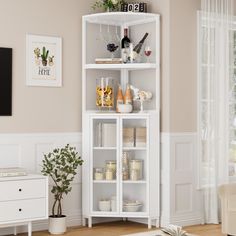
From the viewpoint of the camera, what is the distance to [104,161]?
258 inches

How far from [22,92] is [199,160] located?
2045 mm

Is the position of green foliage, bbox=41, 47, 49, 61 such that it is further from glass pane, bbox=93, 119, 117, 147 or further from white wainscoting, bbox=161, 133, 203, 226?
white wainscoting, bbox=161, 133, 203, 226

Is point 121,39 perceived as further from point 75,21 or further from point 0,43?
point 0,43

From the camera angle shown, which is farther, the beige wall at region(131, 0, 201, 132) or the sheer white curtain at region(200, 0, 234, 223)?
the sheer white curtain at region(200, 0, 234, 223)

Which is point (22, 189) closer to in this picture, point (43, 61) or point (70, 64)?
point (43, 61)

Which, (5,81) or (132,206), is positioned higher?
(5,81)

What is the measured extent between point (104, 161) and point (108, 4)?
5.58 ft

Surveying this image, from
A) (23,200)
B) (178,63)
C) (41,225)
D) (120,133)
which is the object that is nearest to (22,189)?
(23,200)

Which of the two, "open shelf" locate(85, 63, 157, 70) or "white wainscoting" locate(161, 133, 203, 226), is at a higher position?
"open shelf" locate(85, 63, 157, 70)

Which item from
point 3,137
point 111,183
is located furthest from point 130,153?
point 3,137

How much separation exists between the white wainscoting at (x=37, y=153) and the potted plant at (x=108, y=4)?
141 cm

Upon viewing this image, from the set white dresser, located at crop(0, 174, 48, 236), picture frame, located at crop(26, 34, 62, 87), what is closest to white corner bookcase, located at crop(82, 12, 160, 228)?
picture frame, located at crop(26, 34, 62, 87)

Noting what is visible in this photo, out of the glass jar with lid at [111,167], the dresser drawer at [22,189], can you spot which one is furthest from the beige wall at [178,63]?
the dresser drawer at [22,189]

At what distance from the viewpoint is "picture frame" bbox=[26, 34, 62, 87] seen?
6.24 m
